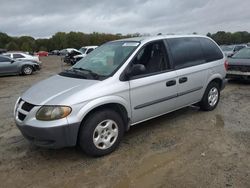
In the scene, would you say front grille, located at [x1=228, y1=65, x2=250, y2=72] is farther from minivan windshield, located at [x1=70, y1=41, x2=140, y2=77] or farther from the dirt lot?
minivan windshield, located at [x1=70, y1=41, x2=140, y2=77]

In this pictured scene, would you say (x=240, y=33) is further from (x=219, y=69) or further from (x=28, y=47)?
(x=219, y=69)

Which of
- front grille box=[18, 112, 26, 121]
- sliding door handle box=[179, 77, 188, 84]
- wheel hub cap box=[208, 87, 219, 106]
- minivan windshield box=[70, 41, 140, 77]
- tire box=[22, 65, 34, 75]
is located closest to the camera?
front grille box=[18, 112, 26, 121]

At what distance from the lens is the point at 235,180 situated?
11.2ft

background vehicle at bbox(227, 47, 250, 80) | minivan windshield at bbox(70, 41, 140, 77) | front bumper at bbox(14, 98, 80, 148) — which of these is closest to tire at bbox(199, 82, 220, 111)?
minivan windshield at bbox(70, 41, 140, 77)

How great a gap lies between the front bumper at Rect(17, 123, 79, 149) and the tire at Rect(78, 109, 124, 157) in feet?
0.52

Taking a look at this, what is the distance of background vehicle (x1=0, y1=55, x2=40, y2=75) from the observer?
16.9 m

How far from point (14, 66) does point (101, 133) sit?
14.8 metres

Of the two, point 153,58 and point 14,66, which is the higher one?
point 153,58

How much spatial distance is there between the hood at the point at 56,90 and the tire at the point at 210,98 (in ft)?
9.55

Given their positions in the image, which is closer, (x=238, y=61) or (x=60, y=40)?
(x=238, y=61)

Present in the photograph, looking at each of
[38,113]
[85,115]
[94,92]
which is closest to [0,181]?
[38,113]

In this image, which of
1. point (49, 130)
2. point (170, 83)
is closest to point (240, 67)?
point (170, 83)

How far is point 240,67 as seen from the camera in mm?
9844

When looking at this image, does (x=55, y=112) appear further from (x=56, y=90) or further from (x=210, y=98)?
(x=210, y=98)
